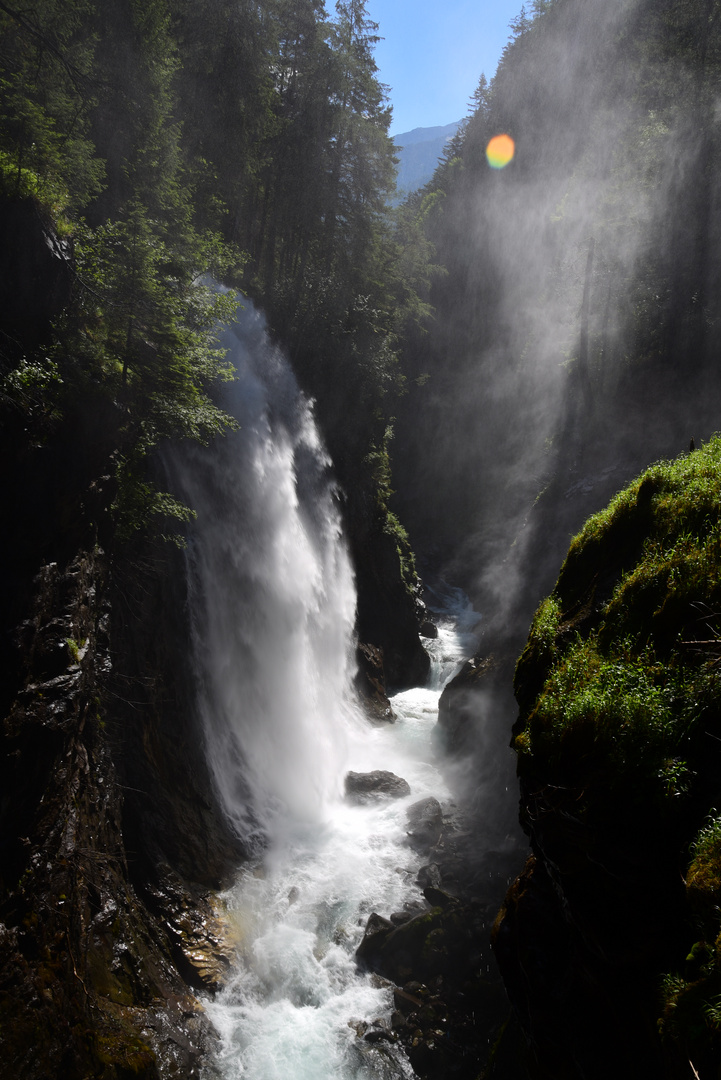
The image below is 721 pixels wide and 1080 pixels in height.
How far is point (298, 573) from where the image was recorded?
15.6 metres

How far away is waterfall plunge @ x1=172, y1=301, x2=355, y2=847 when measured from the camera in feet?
38.2

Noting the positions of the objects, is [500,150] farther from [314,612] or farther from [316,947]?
[316,947]

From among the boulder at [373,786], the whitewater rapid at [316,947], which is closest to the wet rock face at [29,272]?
the whitewater rapid at [316,947]

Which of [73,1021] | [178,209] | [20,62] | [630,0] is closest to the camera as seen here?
[73,1021]

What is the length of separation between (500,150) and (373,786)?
48.3 m

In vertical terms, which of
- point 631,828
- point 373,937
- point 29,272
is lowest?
point 373,937

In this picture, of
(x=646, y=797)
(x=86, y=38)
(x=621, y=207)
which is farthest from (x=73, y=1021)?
(x=621, y=207)

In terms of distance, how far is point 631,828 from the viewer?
3449mm

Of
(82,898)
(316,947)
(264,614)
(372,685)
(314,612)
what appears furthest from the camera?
(372,685)

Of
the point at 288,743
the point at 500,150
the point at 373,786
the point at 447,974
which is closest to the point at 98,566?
the point at 288,743

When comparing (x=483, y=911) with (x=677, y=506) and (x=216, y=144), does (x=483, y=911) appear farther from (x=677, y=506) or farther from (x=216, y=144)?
(x=216, y=144)

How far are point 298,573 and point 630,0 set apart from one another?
33.0m

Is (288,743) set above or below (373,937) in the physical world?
above

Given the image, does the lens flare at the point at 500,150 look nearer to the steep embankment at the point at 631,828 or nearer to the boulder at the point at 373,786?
the boulder at the point at 373,786
